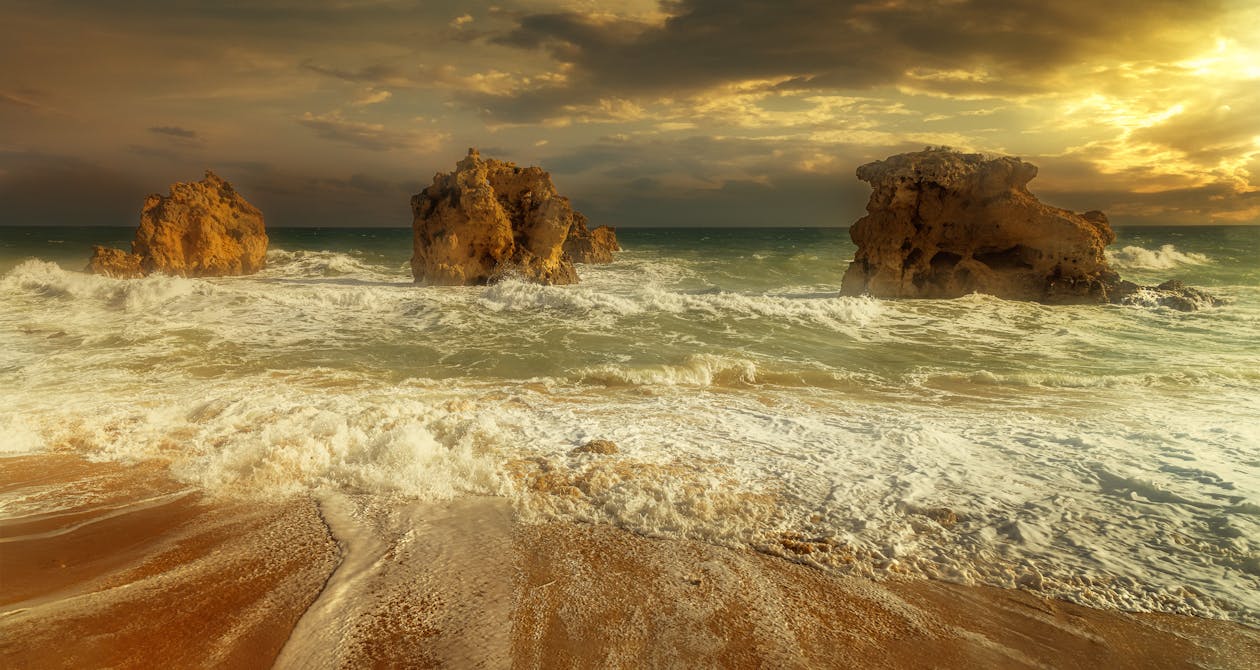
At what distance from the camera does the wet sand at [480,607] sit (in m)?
2.71

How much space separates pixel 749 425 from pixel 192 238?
76.2 ft

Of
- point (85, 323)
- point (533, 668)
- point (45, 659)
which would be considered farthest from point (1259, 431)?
point (85, 323)

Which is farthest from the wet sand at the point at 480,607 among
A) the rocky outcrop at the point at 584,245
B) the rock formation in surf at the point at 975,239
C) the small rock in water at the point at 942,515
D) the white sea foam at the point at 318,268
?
the rocky outcrop at the point at 584,245

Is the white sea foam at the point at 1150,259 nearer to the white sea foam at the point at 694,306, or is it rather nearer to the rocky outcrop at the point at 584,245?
the white sea foam at the point at 694,306

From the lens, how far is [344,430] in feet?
17.3

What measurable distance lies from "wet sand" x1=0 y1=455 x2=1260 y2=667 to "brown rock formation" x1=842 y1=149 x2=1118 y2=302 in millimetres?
16134

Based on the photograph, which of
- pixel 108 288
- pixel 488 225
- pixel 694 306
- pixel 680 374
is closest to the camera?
pixel 680 374

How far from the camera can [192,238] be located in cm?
2138

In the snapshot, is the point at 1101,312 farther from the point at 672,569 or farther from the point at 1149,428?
the point at 672,569

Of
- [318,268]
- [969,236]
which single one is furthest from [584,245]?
[969,236]

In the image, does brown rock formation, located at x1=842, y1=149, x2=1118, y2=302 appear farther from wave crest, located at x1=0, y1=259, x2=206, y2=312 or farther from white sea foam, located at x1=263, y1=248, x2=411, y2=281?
wave crest, located at x1=0, y1=259, x2=206, y2=312

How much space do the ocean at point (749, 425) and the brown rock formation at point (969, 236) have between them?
12.9 feet

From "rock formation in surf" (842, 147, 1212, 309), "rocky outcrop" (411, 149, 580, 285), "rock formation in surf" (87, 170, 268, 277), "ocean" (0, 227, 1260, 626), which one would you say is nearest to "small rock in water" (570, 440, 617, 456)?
"ocean" (0, 227, 1260, 626)

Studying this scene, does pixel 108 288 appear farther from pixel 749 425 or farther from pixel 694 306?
pixel 749 425
